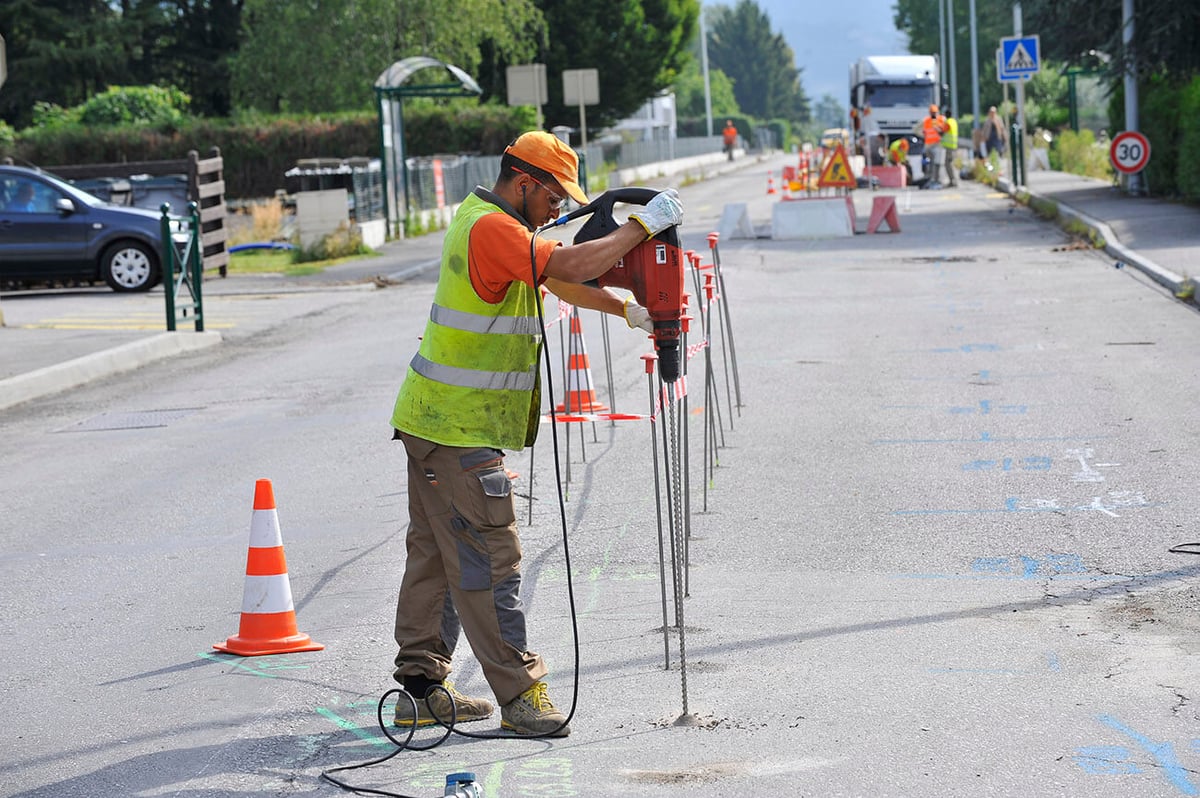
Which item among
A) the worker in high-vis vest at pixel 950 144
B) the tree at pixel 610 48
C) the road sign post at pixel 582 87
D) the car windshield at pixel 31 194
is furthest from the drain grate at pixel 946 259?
the tree at pixel 610 48

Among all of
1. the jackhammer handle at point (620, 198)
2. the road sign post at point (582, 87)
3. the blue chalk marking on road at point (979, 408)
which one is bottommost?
the blue chalk marking on road at point (979, 408)

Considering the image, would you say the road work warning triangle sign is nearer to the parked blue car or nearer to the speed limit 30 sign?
the speed limit 30 sign

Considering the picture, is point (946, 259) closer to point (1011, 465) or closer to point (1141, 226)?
point (1141, 226)

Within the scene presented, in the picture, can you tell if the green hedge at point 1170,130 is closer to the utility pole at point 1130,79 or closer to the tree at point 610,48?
the utility pole at point 1130,79

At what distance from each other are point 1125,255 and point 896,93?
2925cm

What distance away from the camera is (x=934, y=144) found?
4056 cm

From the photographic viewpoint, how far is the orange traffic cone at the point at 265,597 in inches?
254

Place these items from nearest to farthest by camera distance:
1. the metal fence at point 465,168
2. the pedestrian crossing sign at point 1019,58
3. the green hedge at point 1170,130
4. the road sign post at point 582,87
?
1. the green hedge at point 1170,130
2. the pedestrian crossing sign at point 1019,58
3. the metal fence at point 465,168
4. the road sign post at point 582,87

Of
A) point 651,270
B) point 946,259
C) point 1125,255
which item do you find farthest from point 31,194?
point 651,270

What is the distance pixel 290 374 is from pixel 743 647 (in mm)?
9729

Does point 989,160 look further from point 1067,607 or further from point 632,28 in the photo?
point 1067,607

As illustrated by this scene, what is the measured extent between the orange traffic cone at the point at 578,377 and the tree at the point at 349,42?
1419 inches

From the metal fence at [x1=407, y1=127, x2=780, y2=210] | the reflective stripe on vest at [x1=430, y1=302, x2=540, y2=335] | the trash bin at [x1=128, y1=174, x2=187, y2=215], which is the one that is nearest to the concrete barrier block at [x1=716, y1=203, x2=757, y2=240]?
the metal fence at [x1=407, y1=127, x2=780, y2=210]

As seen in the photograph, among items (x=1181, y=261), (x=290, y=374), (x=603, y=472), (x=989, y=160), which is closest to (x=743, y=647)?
(x=603, y=472)
